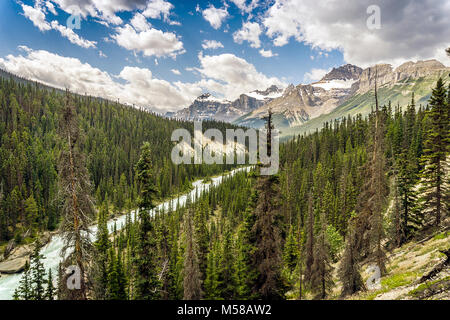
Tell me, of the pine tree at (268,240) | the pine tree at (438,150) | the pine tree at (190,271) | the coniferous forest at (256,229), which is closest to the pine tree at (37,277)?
the coniferous forest at (256,229)

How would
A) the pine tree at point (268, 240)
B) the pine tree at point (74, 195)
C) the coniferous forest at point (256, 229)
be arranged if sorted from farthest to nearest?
the pine tree at point (268, 240) → the coniferous forest at point (256, 229) → the pine tree at point (74, 195)

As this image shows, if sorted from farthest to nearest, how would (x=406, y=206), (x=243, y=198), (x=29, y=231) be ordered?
1. (x=243, y=198)
2. (x=29, y=231)
3. (x=406, y=206)

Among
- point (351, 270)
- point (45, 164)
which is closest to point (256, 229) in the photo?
point (351, 270)

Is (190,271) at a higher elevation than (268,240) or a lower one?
lower

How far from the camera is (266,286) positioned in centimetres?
1769

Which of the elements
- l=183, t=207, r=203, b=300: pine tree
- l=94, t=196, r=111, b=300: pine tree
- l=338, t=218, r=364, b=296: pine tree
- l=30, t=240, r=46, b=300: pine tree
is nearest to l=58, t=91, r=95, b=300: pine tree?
l=94, t=196, r=111, b=300: pine tree

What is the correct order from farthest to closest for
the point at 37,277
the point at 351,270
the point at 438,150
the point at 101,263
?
1. the point at 37,277
2. the point at 101,263
3. the point at 438,150
4. the point at 351,270

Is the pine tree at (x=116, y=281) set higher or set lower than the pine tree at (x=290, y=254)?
higher

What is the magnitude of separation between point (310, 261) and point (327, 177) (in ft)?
176

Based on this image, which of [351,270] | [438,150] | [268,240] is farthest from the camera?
[438,150]

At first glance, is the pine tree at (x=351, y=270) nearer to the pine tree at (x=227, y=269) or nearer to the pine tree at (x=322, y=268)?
the pine tree at (x=322, y=268)

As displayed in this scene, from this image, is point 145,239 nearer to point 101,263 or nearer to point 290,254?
point 101,263

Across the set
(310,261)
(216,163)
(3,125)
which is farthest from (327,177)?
(3,125)
